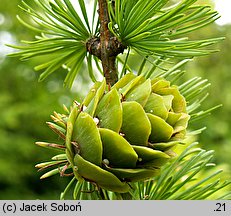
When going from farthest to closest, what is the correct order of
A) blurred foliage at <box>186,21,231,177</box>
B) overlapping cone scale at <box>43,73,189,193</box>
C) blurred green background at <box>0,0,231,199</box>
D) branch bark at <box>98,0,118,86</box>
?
blurred foliage at <box>186,21,231,177</box> → blurred green background at <box>0,0,231,199</box> → branch bark at <box>98,0,118,86</box> → overlapping cone scale at <box>43,73,189,193</box>

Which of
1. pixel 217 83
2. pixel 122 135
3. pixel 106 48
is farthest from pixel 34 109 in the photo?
pixel 122 135

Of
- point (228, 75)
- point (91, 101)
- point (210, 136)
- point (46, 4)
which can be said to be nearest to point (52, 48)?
point (46, 4)

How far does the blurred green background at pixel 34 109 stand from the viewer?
3.68 metres

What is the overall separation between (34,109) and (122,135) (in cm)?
349

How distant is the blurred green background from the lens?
12.1ft

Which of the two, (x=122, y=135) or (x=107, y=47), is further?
(x=107, y=47)

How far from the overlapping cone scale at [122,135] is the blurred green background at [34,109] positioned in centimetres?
290

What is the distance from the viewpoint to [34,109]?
389 cm

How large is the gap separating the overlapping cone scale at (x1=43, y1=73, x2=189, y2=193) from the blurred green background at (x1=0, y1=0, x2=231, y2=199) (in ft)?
9.51

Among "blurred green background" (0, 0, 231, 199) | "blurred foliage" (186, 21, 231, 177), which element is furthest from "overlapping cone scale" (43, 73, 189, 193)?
"blurred foliage" (186, 21, 231, 177)
